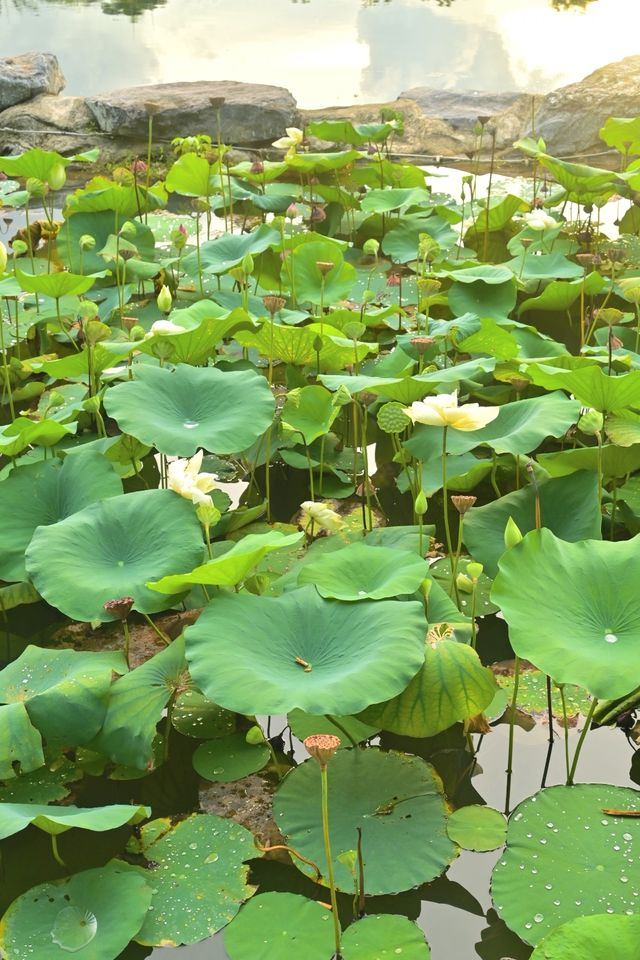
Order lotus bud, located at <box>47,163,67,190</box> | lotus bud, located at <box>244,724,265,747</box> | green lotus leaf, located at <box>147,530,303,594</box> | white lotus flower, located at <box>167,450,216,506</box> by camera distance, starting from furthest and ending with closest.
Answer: lotus bud, located at <box>47,163,67,190</box>
white lotus flower, located at <box>167,450,216,506</box>
lotus bud, located at <box>244,724,265,747</box>
green lotus leaf, located at <box>147,530,303,594</box>

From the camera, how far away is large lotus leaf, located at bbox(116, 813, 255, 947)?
123cm

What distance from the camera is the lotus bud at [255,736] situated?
1500mm

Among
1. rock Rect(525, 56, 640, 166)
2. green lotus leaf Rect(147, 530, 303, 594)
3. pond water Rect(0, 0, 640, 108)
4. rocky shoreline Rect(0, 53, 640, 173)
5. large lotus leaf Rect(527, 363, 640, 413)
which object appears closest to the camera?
green lotus leaf Rect(147, 530, 303, 594)

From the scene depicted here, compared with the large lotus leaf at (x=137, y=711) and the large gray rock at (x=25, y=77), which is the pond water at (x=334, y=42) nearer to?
the large gray rock at (x=25, y=77)

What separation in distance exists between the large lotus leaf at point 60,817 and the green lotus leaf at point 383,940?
30 cm

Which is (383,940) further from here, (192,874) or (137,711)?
(137,711)

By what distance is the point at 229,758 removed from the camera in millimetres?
1508

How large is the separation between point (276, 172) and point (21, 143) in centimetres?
220

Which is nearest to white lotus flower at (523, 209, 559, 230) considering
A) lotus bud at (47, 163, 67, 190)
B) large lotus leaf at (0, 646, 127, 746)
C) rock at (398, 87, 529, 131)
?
lotus bud at (47, 163, 67, 190)

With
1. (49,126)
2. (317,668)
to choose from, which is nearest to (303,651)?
(317,668)

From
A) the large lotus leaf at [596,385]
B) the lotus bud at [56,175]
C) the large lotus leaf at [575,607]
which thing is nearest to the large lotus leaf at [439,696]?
the large lotus leaf at [575,607]

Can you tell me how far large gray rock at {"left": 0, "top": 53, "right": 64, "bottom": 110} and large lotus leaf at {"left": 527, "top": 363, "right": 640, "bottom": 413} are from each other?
184 inches

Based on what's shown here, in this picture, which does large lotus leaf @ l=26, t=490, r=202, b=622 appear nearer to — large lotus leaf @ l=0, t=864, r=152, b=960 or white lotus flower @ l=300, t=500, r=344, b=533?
white lotus flower @ l=300, t=500, r=344, b=533

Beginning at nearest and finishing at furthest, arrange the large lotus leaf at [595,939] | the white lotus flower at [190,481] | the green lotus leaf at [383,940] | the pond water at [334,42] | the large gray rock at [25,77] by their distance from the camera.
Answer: the large lotus leaf at [595,939] → the green lotus leaf at [383,940] → the white lotus flower at [190,481] → the large gray rock at [25,77] → the pond water at [334,42]
